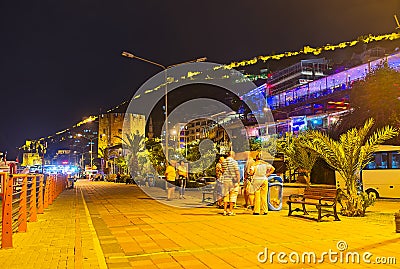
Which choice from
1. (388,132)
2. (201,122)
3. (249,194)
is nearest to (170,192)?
(249,194)

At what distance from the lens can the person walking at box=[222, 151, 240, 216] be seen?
1323cm

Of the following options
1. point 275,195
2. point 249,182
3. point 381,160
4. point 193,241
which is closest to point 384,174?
point 381,160

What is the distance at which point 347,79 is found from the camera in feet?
218

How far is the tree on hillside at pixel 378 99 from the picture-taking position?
35062 millimetres

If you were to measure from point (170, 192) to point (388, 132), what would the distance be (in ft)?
33.0

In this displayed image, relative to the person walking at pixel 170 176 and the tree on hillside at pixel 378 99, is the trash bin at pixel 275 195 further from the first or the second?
the tree on hillside at pixel 378 99

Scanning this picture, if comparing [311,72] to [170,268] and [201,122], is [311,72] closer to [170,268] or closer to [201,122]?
[201,122]

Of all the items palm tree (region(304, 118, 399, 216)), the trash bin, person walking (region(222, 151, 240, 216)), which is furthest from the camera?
the trash bin

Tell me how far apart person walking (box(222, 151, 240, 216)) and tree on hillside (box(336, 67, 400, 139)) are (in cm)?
2334

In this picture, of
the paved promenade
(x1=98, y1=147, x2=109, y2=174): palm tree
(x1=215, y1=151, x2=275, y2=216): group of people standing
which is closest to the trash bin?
(x1=215, y1=151, x2=275, y2=216): group of people standing

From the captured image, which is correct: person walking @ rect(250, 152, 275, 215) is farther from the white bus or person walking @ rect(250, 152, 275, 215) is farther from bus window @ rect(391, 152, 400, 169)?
bus window @ rect(391, 152, 400, 169)

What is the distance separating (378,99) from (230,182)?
91.0 ft

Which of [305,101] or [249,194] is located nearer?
[249,194]

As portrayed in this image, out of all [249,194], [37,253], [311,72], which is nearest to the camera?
[37,253]
